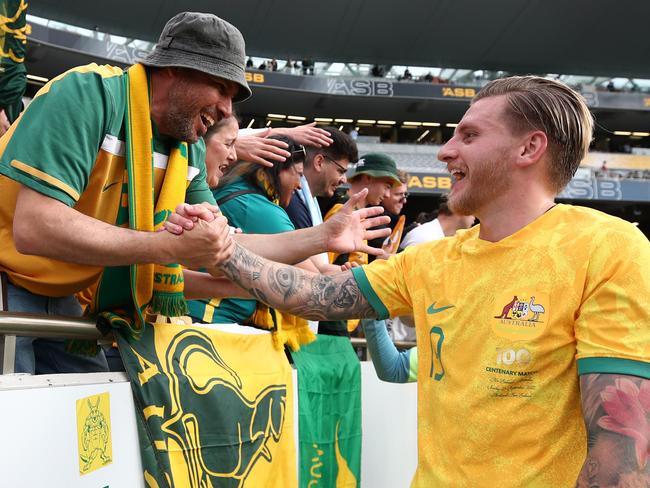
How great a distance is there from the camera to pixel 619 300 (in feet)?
5.36

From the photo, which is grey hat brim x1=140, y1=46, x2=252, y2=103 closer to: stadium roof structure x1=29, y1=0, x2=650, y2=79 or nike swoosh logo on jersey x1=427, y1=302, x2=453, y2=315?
nike swoosh logo on jersey x1=427, y1=302, x2=453, y2=315

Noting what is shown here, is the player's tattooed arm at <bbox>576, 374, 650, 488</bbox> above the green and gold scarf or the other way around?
the other way around

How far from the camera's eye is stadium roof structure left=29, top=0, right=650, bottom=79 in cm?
3064

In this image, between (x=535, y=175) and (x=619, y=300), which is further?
(x=535, y=175)

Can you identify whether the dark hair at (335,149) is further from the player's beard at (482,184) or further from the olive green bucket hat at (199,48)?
the player's beard at (482,184)

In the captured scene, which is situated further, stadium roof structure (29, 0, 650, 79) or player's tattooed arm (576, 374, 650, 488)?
stadium roof structure (29, 0, 650, 79)

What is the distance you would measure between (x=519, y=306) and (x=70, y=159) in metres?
1.18

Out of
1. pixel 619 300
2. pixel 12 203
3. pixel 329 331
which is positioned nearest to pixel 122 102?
pixel 12 203

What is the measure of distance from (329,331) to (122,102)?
194 centimetres

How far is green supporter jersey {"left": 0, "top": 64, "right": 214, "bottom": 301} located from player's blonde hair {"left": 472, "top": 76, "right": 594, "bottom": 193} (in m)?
1.05

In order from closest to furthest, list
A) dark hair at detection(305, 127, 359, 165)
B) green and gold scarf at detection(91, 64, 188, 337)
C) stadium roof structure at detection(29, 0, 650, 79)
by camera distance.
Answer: green and gold scarf at detection(91, 64, 188, 337), dark hair at detection(305, 127, 359, 165), stadium roof structure at detection(29, 0, 650, 79)

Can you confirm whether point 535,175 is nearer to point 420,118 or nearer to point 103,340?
point 103,340

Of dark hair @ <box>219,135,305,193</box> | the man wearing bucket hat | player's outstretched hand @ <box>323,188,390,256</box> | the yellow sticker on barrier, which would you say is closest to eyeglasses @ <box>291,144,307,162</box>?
dark hair @ <box>219,135,305,193</box>

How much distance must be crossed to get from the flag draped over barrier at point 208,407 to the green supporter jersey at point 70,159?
0.84 ft
